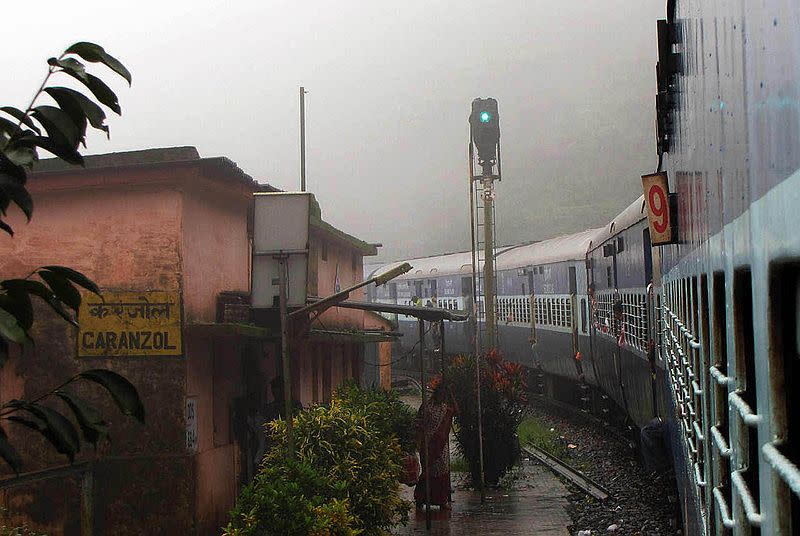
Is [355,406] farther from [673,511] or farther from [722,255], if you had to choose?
[722,255]

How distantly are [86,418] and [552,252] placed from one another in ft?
64.5

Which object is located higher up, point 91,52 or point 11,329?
point 91,52

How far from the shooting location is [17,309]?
288 cm

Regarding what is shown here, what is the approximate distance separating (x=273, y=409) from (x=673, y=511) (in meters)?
4.94

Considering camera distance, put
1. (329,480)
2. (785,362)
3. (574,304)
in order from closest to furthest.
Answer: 1. (785,362)
2. (329,480)
3. (574,304)

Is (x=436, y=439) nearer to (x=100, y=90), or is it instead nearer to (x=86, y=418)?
(x=86, y=418)

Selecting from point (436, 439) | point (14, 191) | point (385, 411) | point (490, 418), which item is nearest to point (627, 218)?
point (436, 439)

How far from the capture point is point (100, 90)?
10.2ft

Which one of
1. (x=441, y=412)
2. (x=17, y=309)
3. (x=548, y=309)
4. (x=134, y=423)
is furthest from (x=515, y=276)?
(x=17, y=309)

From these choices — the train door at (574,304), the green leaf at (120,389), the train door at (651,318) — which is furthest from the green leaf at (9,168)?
the train door at (574,304)

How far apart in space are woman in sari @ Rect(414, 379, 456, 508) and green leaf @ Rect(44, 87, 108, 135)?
351 inches

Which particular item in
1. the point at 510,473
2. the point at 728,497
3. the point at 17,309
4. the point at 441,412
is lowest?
the point at 510,473

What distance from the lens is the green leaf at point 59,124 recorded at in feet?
9.75

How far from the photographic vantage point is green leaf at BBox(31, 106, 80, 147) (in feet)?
9.75
